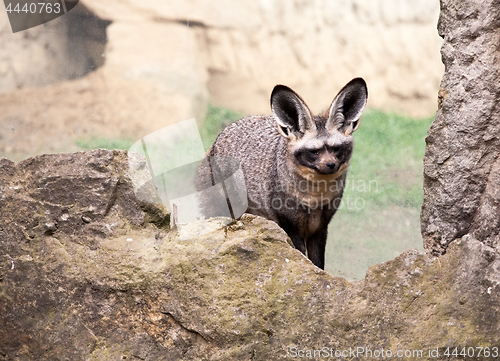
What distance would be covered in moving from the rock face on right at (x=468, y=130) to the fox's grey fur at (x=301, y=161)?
0.90m

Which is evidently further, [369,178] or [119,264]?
[369,178]

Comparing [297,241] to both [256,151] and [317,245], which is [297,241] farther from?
[256,151]

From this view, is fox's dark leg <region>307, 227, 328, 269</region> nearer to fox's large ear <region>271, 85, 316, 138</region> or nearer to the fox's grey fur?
the fox's grey fur

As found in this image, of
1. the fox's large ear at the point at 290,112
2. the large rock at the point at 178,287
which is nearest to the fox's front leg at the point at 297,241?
the fox's large ear at the point at 290,112

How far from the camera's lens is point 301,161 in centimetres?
495

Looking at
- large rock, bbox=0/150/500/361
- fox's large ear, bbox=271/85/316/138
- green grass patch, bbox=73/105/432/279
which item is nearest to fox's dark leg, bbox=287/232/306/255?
fox's large ear, bbox=271/85/316/138

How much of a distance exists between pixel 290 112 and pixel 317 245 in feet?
4.64

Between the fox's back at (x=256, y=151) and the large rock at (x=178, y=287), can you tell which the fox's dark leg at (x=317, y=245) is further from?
the large rock at (x=178, y=287)

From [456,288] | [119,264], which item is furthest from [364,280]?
[119,264]

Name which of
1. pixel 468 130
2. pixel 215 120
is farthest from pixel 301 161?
pixel 215 120

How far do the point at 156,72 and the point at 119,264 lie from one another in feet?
24.9

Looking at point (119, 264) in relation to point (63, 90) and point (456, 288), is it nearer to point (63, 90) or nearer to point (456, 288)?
point (456, 288)

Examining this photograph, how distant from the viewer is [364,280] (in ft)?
11.8

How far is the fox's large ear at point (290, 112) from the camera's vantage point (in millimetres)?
4648
